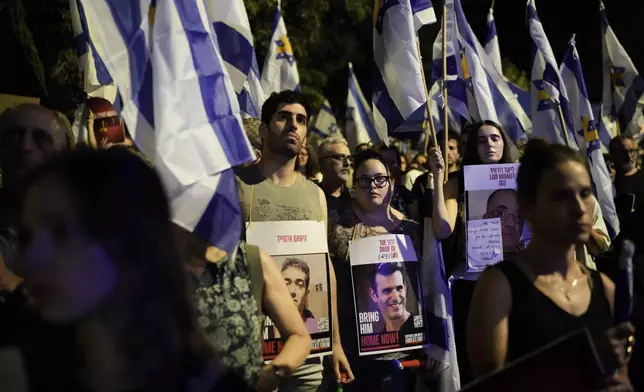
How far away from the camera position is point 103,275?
6.32 ft

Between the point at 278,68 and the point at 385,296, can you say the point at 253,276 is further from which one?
the point at 278,68

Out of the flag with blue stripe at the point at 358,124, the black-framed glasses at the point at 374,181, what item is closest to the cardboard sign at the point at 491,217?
the black-framed glasses at the point at 374,181

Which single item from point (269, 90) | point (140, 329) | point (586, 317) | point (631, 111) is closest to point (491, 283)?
point (586, 317)

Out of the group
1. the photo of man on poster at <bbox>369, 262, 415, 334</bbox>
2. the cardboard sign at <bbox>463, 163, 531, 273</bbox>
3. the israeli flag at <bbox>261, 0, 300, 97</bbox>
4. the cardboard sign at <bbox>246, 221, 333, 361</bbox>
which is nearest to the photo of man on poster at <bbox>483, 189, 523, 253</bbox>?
the cardboard sign at <bbox>463, 163, 531, 273</bbox>

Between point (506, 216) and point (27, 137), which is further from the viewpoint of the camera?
point (506, 216)

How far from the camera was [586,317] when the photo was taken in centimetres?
300

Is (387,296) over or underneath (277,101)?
underneath

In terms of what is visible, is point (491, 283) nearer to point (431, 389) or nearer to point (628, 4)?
point (431, 389)

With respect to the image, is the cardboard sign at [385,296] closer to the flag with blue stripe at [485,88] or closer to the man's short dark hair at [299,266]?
the man's short dark hair at [299,266]

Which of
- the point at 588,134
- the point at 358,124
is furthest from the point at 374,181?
the point at 358,124

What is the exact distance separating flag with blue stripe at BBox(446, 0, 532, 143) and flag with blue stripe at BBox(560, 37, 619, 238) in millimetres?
630

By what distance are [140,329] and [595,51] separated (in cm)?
2896

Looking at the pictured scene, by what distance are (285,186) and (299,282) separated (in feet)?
1.83

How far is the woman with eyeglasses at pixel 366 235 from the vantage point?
556 cm
